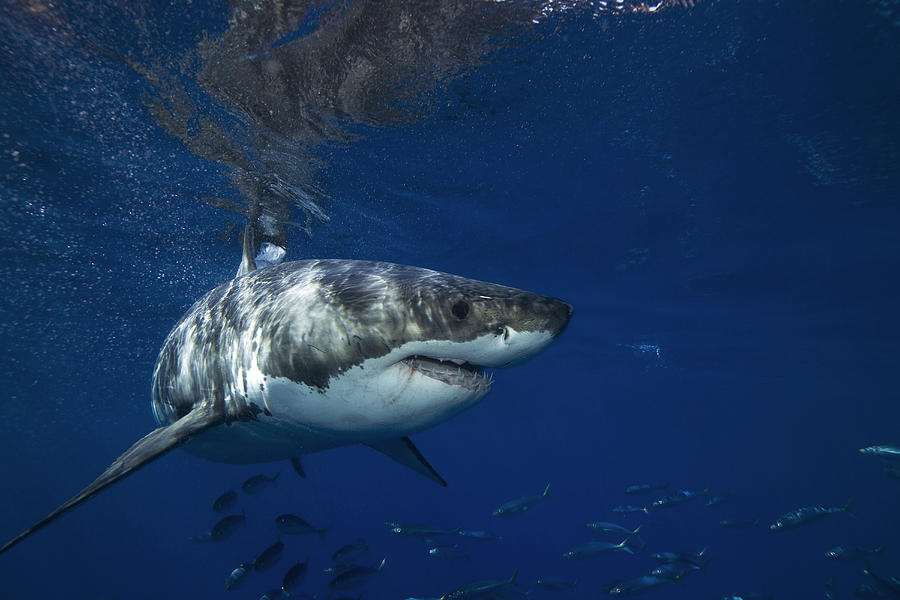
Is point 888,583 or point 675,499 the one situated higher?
point 675,499

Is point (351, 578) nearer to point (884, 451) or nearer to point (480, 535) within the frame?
point (480, 535)

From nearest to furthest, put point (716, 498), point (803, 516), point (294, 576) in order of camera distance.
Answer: point (294, 576) → point (803, 516) → point (716, 498)

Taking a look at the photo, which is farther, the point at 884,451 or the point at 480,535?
the point at 480,535

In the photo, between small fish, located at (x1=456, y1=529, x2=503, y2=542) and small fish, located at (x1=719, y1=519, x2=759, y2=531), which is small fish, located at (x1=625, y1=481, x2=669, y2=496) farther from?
small fish, located at (x1=456, y1=529, x2=503, y2=542)

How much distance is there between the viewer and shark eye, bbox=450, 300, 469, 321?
2.20m

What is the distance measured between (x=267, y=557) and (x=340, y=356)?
20.8 feet

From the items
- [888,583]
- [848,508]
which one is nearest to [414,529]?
[888,583]

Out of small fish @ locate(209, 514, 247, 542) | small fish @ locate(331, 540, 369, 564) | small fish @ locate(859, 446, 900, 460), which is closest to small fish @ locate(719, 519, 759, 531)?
small fish @ locate(859, 446, 900, 460)

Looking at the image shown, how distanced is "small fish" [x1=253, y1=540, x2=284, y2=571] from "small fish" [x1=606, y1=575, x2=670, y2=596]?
693 centimetres

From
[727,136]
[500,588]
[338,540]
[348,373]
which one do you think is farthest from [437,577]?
[348,373]

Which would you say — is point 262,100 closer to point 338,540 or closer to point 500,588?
point 500,588

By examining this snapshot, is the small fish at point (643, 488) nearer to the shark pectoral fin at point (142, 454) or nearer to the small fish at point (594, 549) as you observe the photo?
the small fish at point (594, 549)

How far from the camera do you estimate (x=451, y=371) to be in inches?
91.3

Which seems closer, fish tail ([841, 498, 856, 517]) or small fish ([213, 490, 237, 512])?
small fish ([213, 490, 237, 512])
